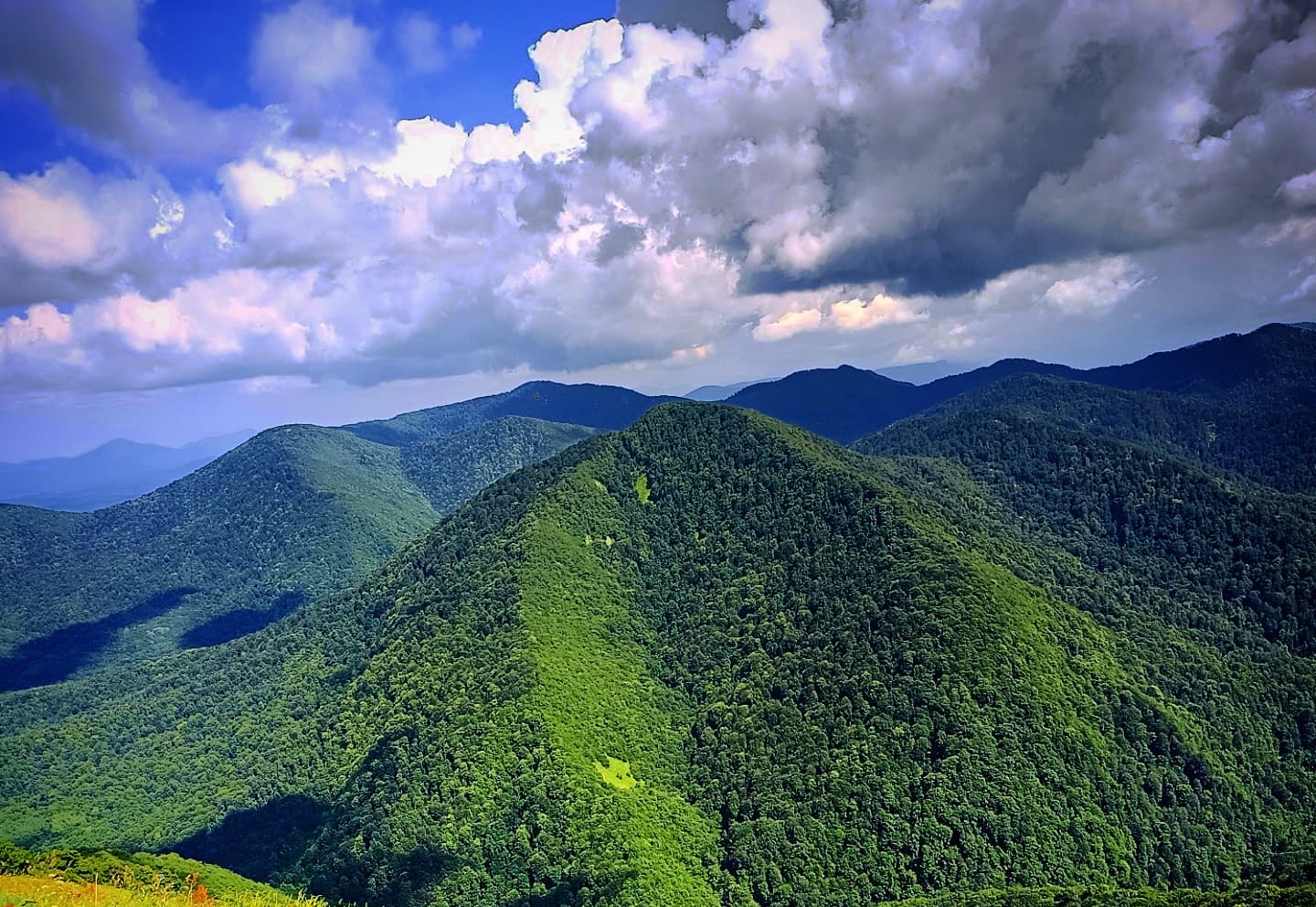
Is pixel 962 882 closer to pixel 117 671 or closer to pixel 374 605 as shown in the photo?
pixel 374 605

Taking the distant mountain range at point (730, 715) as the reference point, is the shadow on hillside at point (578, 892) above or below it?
below

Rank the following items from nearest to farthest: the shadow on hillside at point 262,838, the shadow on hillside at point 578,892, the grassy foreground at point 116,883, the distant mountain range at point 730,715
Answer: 1. the grassy foreground at point 116,883
2. the shadow on hillside at point 578,892
3. the distant mountain range at point 730,715
4. the shadow on hillside at point 262,838

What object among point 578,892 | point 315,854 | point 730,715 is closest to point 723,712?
point 730,715

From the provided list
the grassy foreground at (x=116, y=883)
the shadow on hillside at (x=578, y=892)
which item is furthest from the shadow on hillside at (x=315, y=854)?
the grassy foreground at (x=116, y=883)

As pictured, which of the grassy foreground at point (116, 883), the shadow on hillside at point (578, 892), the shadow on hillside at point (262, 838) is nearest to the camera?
the grassy foreground at point (116, 883)

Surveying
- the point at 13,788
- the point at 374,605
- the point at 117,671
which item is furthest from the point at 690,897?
the point at 117,671

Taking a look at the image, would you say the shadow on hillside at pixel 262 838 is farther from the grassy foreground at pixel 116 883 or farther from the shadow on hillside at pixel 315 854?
the grassy foreground at pixel 116 883
